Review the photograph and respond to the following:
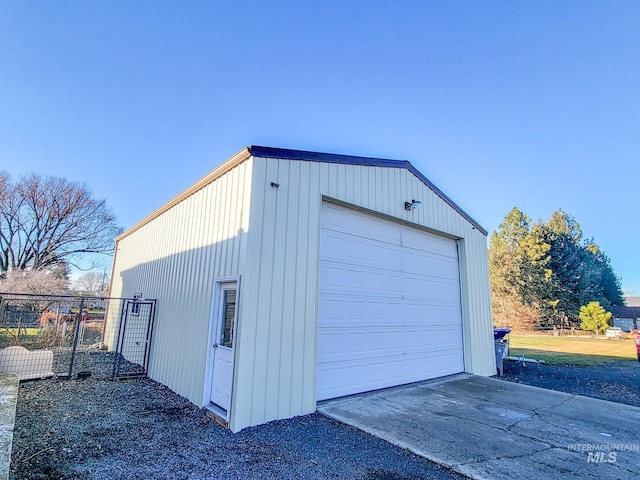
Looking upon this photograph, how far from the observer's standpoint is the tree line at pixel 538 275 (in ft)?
83.0

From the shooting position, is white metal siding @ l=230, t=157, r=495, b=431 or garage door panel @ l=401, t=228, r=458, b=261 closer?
white metal siding @ l=230, t=157, r=495, b=431

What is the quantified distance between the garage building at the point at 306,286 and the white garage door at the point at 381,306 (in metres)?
0.02

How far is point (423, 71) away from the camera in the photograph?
7.89 metres

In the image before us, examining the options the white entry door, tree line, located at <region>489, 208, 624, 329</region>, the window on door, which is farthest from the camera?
tree line, located at <region>489, 208, 624, 329</region>

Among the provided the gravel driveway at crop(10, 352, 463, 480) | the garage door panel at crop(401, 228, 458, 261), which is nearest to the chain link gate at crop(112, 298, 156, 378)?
the gravel driveway at crop(10, 352, 463, 480)

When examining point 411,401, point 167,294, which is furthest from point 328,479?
point 167,294

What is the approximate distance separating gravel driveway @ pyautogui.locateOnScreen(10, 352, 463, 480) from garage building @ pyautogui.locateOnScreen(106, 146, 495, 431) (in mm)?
412

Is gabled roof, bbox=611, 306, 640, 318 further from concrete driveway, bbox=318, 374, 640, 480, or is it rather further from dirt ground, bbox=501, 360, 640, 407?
concrete driveway, bbox=318, 374, 640, 480

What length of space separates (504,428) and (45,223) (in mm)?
24847

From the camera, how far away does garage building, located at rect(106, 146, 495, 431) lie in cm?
413

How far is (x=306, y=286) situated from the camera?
4.56 meters

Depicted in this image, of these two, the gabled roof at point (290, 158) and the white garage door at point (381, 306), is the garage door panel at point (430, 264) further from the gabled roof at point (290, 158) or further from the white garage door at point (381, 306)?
the gabled roof at point (290, 158)

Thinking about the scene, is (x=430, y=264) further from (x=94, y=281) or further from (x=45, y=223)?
(x=94, y=281)

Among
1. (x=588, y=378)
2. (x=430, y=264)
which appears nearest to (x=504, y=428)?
(x=430, y=264)
